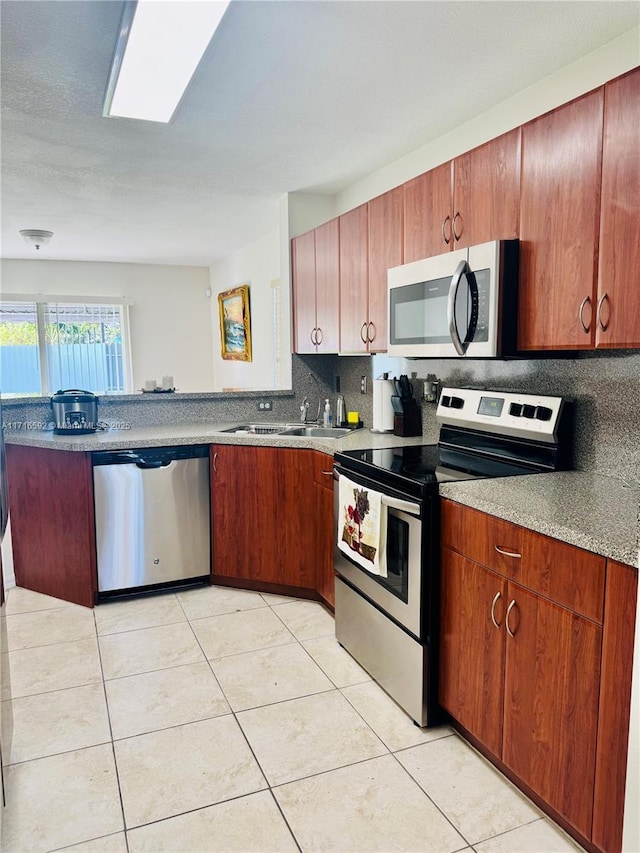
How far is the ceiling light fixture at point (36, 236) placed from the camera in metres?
5.28

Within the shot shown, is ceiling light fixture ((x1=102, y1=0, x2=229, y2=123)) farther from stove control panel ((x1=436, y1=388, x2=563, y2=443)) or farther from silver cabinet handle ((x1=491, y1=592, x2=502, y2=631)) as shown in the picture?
silver cabinet handle ((x1=491, y1=592, x2=502, y2=631))

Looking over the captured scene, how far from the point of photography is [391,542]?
221 centimetres

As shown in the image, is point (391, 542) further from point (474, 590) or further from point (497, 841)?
point (497, 841)

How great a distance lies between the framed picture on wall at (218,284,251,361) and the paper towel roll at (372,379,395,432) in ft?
10.1

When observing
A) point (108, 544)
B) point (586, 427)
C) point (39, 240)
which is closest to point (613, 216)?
point (586, 427)

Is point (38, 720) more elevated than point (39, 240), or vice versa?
point (39, 240)

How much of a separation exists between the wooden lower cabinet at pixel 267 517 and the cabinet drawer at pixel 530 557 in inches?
48.4

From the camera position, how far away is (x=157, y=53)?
6.86 feet

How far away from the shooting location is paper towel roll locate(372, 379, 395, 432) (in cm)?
322

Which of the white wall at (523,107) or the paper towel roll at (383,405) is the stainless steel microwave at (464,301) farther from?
the white wall at (523,107)

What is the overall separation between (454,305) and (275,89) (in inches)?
48.5

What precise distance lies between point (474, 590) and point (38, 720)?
167cm

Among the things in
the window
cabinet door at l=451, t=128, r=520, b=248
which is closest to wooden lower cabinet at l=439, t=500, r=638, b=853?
cabinet door at l=451, t=128, r=520, b=248

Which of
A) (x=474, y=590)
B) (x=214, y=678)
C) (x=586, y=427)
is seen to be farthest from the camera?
(x=214, y=678)
